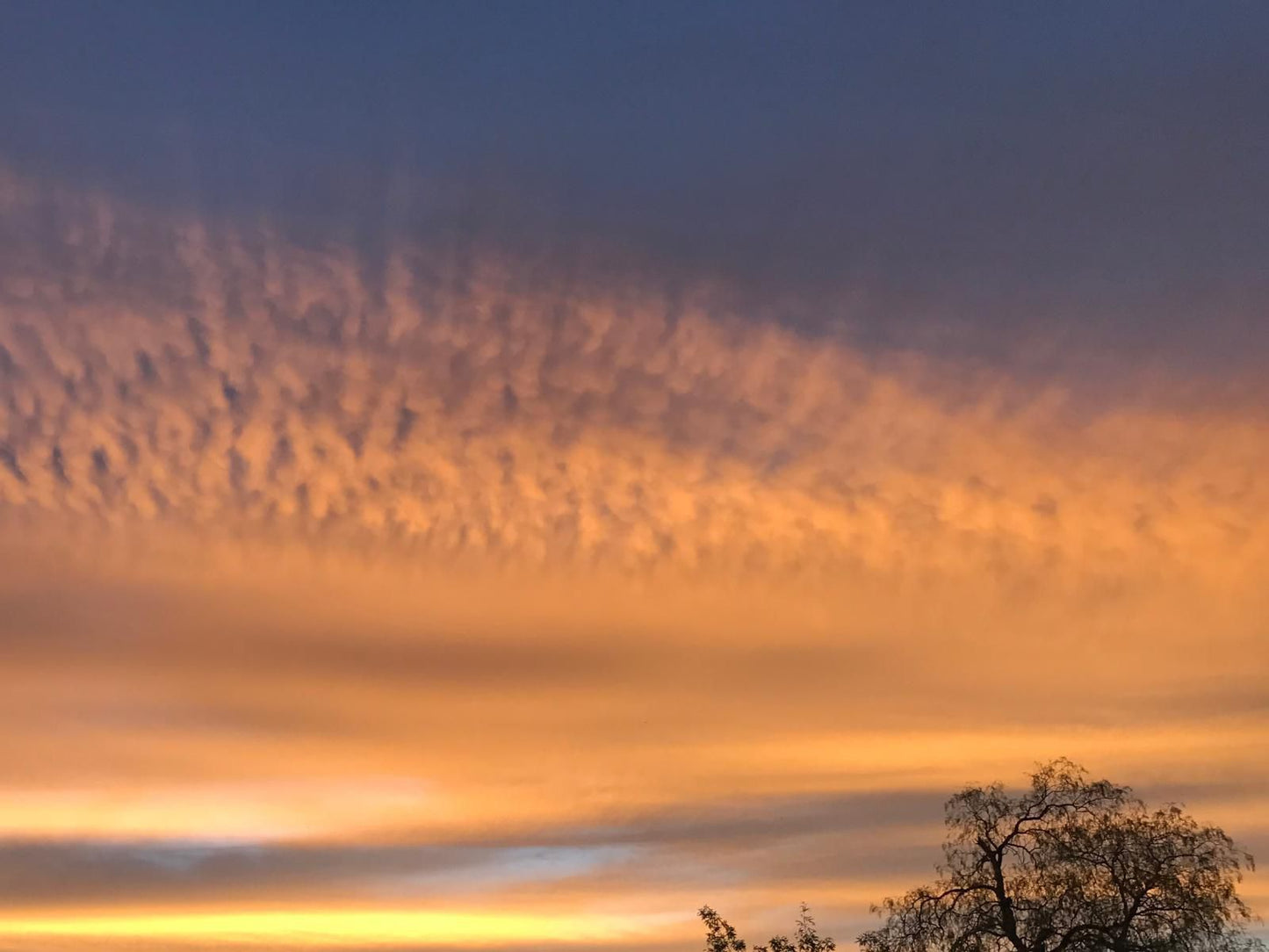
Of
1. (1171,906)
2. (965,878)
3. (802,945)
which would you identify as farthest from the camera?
(802,945)

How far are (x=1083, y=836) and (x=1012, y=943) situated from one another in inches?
164

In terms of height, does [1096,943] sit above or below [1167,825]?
below

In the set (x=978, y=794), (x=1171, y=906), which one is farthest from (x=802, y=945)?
(x=1171, y=906)

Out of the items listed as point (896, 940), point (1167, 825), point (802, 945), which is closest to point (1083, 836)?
point (1167, 825)

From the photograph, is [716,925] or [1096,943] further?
[716,925]

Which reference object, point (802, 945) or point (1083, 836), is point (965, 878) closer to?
point (1083, 836)

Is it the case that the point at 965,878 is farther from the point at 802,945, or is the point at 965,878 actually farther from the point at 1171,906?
the point at 802,945

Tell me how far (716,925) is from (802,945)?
352 cm

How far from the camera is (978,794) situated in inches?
1705

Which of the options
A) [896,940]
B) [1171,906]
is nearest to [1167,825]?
[1171,906]

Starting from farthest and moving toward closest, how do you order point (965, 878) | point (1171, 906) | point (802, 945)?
point (802, 945) → point (965, 878) → point (1171, 906)

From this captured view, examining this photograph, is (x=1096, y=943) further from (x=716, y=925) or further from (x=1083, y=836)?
(x=716, y=925)

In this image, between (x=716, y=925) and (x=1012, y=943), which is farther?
(x=716, y=925)

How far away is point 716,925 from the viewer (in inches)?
1989
